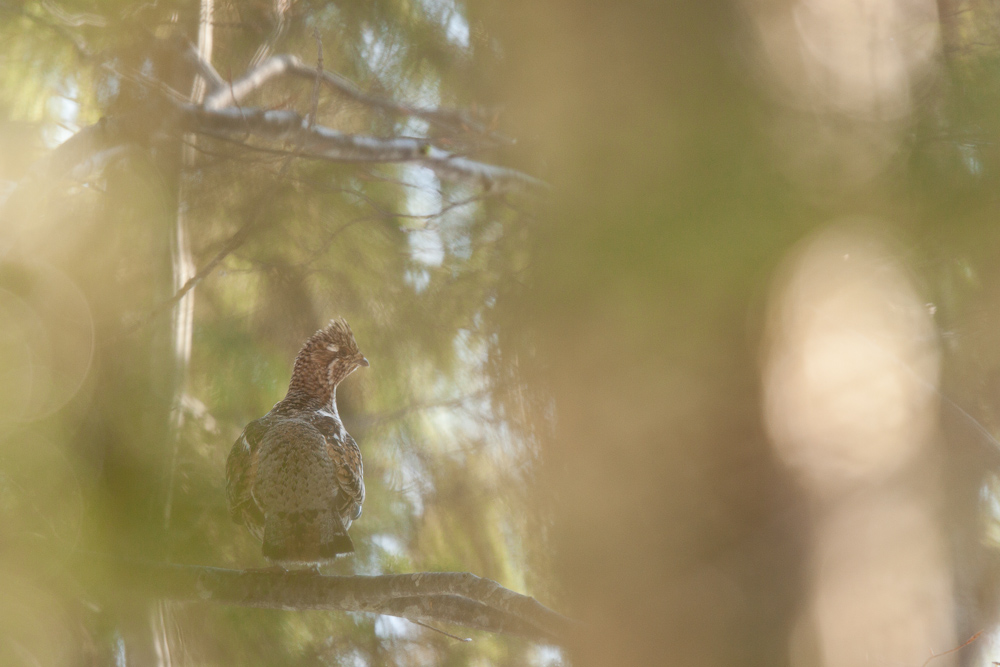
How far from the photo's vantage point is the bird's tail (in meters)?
0.68

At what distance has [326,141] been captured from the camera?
2.73 feet

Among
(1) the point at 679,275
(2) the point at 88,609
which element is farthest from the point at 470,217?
(2) the point at 88,609

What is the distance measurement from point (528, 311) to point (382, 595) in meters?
0.36

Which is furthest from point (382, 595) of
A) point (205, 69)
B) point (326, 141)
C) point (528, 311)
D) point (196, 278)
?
point (205, 69)

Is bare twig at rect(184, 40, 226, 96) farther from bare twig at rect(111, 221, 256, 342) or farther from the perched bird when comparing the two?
the perched bird

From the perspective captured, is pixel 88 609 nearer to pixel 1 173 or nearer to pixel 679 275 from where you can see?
pixel 1 173

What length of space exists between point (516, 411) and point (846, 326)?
1.12 feet

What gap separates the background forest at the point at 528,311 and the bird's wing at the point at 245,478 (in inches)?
1.6

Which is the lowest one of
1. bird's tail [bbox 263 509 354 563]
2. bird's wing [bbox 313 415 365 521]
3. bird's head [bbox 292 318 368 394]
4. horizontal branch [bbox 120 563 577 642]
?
horizontal branch [bbox 120 563 577 642]

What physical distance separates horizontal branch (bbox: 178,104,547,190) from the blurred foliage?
0.02m

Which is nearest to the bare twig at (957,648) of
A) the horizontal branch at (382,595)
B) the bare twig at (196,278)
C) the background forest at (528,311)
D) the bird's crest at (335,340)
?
the background forest at (528,311)

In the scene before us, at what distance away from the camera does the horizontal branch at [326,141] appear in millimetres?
812

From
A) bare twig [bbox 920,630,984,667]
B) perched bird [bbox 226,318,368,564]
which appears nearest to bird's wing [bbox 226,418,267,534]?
perched bird [bbox 226,318,368,564]

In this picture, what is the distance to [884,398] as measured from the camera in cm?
53
